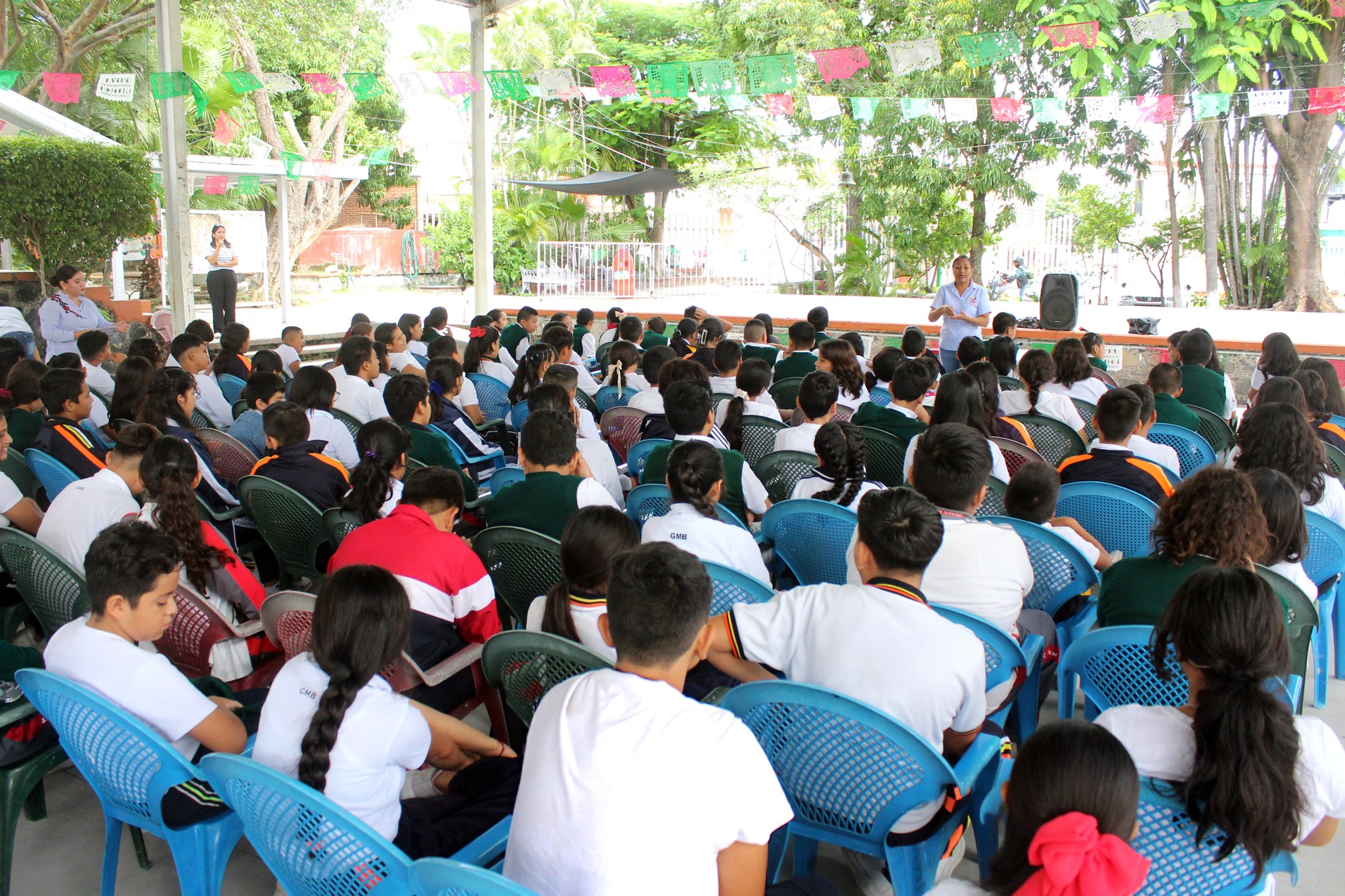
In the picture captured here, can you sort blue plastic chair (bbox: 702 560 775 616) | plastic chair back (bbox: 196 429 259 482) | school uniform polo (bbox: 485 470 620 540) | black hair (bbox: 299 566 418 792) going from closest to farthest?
black hair (bbox: 299 566 418 792) < blue plastic chair (bbox: 702 560 775 616) < school uniform polo (bbox: 485 470 620 540) < plastic chair back (bbox: 196 429 259 482)

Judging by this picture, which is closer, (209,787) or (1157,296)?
(209,787)

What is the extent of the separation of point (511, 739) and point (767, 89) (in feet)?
30.3

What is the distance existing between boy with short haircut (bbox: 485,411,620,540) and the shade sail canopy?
1525 centimetres

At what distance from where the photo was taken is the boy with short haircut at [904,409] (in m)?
4.23

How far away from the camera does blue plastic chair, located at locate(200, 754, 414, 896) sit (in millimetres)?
1474

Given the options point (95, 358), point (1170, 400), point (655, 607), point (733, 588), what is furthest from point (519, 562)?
point (95, 358)

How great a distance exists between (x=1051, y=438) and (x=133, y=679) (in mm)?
3745

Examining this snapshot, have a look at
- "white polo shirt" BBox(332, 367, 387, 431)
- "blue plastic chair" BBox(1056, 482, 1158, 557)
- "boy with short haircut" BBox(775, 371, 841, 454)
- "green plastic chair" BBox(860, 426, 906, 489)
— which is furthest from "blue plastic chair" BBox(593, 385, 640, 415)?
"blue plastic chair" BBox(1056, 482, 1158, 557)

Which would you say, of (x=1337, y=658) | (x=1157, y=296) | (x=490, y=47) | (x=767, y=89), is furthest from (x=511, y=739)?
(x=490, y=47)

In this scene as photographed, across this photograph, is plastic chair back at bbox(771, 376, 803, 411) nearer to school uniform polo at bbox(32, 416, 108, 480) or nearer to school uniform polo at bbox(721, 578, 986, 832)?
school uniform polo at bbox(32, 416, 108, 480)

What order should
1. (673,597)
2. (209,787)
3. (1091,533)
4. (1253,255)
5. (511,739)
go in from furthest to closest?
1. (1253,255)
2. (1091,533)
3. (511,739)
4. (209,787)
5. (673,597)

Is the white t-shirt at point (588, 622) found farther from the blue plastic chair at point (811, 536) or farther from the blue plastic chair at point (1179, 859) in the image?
the blue plastic chair at point (1179, 859)

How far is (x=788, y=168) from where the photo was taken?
63.7ft

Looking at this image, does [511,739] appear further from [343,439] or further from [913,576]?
[343,439]
